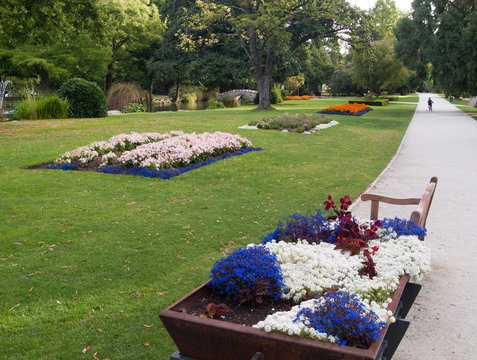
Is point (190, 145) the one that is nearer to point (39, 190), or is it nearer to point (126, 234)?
point (39, 190)

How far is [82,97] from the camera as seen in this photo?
2202cm

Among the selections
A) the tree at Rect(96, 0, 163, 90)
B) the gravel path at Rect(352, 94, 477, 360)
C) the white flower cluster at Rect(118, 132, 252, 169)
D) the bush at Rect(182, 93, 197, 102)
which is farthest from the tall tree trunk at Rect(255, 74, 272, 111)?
the white flower cluster at Rect(118, 132, 252, 169)

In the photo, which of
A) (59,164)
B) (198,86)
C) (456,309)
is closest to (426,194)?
(456,309)

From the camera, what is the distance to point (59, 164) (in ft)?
34.1

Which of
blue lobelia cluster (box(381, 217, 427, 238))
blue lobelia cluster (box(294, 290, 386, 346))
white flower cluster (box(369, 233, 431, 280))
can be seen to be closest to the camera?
blue lobelia cluster (box(294, 290, 386, 346))

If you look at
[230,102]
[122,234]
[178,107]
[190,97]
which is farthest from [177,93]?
[122,234]

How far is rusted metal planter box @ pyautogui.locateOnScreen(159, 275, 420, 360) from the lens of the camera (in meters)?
2.29

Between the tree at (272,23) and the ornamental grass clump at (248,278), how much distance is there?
78.9 feet

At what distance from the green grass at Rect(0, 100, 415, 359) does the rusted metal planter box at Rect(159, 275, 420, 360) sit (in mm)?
840

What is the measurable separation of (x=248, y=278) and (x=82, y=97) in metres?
21.2

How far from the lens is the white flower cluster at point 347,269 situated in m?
3.04

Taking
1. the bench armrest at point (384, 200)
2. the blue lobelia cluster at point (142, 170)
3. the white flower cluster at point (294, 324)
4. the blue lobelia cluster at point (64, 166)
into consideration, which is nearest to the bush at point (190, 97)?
the blue lobelia cluster at point (142, 170)

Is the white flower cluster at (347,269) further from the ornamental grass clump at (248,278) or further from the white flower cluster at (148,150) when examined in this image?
the white flower cluster at (148,150)

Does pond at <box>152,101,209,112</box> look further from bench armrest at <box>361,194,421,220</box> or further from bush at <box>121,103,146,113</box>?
bench armrest at <box>361,194,421,220</box>
